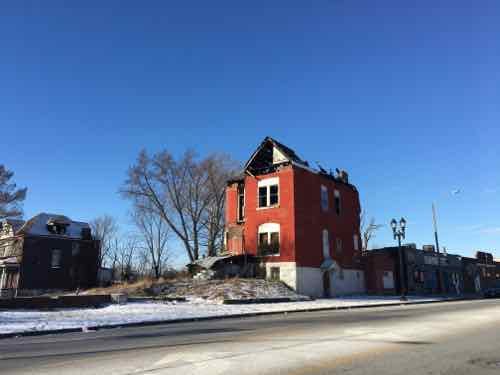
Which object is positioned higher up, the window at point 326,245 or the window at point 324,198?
the window at point 324,198

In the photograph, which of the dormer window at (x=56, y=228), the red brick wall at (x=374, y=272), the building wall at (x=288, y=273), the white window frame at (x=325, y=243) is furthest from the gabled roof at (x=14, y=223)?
the red brick wall at (x=374, y=272)

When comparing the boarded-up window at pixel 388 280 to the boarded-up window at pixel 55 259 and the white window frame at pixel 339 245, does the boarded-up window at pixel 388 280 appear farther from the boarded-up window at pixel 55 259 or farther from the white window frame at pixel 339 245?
the boarded-up window at pixel 55 259

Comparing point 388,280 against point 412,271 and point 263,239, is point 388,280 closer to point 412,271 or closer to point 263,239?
point 412,271

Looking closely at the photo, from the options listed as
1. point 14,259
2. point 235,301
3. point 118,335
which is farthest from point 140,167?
point 118,335

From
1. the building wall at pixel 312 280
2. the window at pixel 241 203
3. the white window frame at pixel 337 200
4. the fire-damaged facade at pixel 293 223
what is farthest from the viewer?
the white window frame at pixel 337 200

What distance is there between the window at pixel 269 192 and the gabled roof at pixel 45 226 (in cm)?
2729

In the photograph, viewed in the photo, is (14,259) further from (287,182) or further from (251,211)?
(287,182)

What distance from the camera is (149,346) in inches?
364

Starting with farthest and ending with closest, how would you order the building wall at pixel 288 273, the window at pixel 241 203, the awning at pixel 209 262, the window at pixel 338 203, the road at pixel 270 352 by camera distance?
the window at pixel 338 203, the window at pixel 241 203, the awning at pixel 209 262, the building wall at pixel 288 273, the road at pixel 270 352

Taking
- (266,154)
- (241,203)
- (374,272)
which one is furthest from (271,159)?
(374,272)

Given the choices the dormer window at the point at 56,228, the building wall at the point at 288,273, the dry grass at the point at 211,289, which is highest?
the dormer window at the point at 56,228

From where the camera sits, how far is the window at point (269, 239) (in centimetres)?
3525

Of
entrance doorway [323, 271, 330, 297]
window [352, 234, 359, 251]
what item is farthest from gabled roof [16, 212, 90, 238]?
window [352, 234, 359, 251]

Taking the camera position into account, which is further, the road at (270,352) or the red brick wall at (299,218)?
the red brick wall at (299,218)
